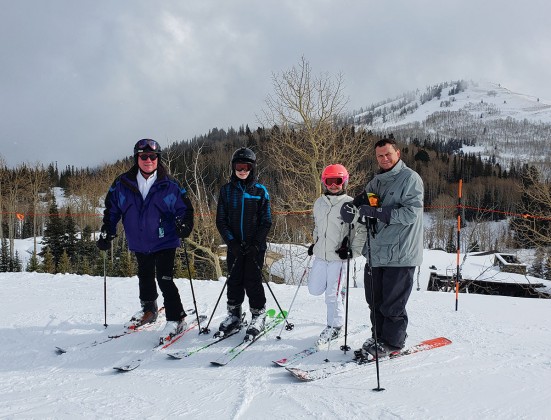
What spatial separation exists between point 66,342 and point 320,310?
2988mm

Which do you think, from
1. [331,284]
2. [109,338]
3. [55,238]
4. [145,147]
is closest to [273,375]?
[331,284]

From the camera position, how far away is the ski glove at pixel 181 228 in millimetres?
3609

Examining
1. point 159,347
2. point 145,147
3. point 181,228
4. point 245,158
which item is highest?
point 145,147

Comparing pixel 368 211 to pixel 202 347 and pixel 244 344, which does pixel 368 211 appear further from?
pixel 202 347

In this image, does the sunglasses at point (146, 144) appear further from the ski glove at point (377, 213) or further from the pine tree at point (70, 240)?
the pine tree at point (70, 240)

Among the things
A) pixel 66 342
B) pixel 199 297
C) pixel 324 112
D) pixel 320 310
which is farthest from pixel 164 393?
pixel 324 112

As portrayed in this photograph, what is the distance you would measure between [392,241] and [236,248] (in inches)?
58.6

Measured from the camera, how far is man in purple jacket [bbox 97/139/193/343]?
3699 mm

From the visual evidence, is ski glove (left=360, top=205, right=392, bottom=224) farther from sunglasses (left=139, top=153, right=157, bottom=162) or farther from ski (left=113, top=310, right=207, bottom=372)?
ski (left=113, top=310, right=207, bottom=372)

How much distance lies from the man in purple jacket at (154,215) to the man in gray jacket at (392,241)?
1792mm

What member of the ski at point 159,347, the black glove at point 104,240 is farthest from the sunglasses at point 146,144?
the ski at point 159,347

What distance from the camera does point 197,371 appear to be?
2.97m

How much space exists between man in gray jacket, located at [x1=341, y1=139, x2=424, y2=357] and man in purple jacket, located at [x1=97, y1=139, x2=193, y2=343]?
5.88 feet

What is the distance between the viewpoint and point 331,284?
3514 mm
